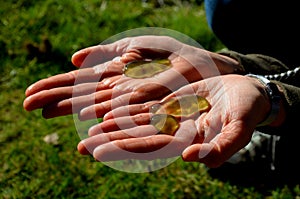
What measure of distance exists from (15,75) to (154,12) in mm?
1142

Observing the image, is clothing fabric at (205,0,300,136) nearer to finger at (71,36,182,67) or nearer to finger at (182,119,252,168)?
finger at (71,36,182,67)

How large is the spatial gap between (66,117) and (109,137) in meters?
1.21

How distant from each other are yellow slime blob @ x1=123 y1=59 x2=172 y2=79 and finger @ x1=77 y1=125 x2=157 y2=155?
1.33 ft

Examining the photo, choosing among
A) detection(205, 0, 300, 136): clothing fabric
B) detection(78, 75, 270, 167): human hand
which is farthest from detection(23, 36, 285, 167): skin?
detection(205, 0, 300, 136): clothing fabric

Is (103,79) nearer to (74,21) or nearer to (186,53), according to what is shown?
(186,53)

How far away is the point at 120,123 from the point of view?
68.6 inches

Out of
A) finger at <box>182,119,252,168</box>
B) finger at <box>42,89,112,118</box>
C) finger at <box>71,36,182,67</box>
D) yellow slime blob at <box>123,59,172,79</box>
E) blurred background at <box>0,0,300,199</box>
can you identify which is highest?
finger at <box>182,119,252,168</box>

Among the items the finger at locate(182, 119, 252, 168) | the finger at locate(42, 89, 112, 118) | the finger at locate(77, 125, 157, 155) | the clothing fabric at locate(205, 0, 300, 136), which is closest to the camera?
the finger at locate(182, 119, 252, 168)

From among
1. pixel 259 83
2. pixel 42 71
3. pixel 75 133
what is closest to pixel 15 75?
pixel 42 71

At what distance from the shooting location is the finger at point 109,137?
1612mm

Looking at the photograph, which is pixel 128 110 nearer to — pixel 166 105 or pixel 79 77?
pixel 166 105

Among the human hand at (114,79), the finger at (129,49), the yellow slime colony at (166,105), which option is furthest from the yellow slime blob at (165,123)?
the finger at (129,49)

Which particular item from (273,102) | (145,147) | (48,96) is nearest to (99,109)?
(48,96)

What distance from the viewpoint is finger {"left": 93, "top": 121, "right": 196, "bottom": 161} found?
1.55 m
